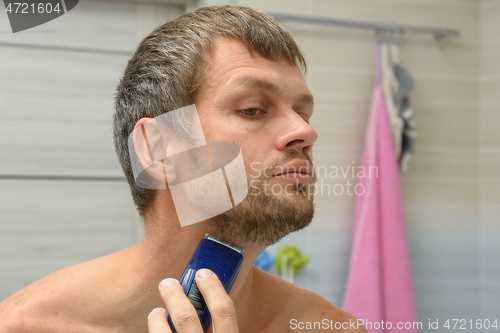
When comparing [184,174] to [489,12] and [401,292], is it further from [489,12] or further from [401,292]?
[489,12]

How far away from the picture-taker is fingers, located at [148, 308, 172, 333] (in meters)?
0.50

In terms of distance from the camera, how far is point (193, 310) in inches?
19.6

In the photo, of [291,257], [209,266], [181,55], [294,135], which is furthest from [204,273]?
[291,257]

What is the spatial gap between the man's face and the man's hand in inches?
4.4

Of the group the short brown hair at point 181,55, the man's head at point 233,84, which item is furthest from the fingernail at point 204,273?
the short brown hair at point 181,55

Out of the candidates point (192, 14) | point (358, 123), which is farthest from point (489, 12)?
point (192, 14)

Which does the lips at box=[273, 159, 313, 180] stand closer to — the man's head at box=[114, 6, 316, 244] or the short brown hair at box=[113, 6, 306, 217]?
the man's head at box=[114, 6, 316, 244]

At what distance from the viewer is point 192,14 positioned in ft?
2.31

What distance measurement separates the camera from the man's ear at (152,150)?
66cm

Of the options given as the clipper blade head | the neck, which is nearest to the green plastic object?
the neck

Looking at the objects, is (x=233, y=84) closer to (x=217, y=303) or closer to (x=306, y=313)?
(x=217, y=303)

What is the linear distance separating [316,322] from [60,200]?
2.24 feet

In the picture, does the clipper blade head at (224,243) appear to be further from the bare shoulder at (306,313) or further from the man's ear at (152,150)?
the bare shoulder at (306,313)

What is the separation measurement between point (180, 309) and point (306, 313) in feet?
1.31
